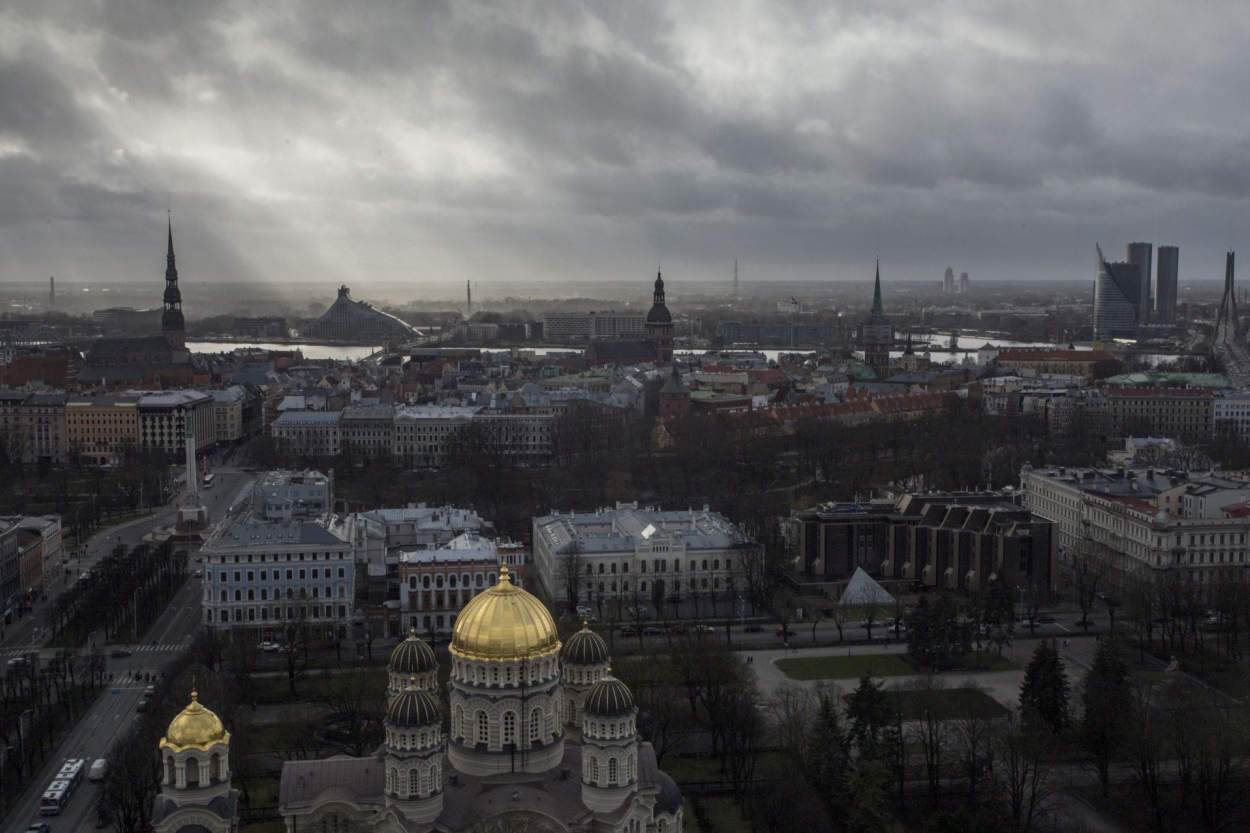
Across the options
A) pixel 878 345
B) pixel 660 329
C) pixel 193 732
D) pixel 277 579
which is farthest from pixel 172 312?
pixel 193 732

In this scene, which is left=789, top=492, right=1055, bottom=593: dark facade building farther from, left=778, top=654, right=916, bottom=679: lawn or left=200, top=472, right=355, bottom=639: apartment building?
left=200, top=472, right=355, bottom=639: apartment building

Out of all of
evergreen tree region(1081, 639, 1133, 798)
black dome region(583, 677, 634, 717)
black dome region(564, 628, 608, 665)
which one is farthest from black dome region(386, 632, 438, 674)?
evergreen tree region(1081, 639, 1133, 798)

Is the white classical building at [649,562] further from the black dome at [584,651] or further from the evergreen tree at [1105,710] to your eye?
the black dome at [584,651]

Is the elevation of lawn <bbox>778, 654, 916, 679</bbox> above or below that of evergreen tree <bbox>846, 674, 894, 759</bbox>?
below

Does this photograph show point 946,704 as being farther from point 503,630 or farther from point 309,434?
point 309,434

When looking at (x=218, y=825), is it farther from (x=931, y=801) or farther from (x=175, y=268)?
(x=175, y=268)

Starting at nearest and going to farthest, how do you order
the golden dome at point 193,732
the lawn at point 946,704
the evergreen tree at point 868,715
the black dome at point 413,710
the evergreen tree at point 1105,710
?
the black dome at point 413,710, the golden dome at point 193,732, the evergreen tree at point 868,715, the evergreen tree at point 1105,710, the lawn at point 946,704

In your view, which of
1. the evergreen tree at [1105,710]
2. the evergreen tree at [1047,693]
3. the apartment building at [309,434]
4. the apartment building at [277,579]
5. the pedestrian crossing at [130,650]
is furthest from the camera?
the apartment building at [309,434]

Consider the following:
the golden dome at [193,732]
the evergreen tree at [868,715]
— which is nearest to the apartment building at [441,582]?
the evergreen tree at [868,715]
